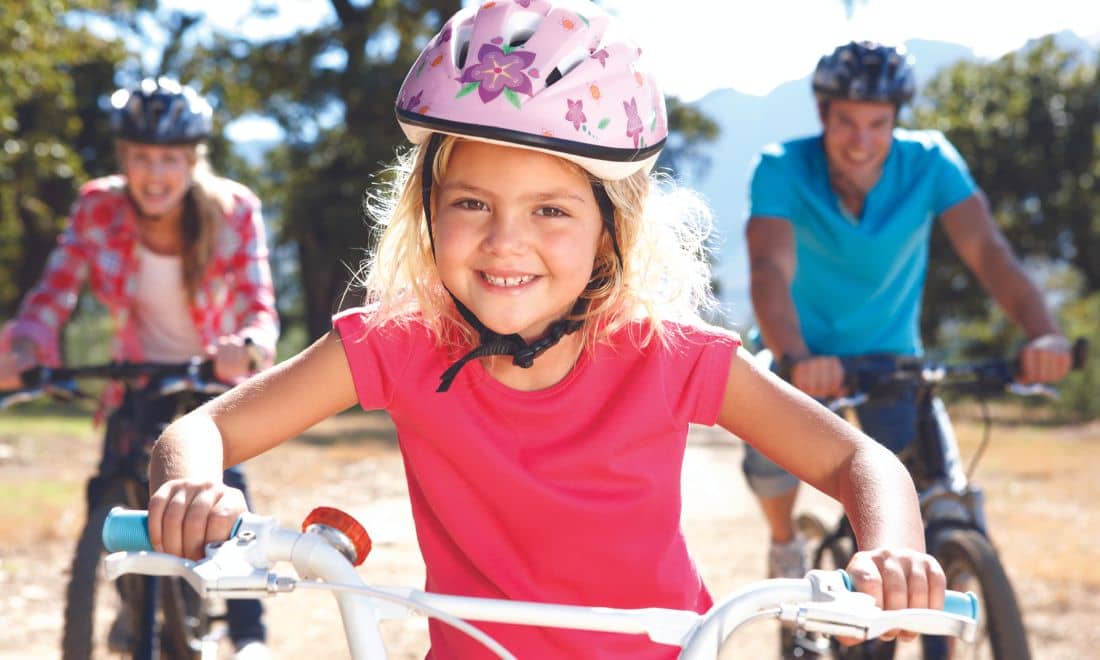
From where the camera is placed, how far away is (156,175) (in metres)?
4.30

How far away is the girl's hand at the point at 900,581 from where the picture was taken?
1.73m

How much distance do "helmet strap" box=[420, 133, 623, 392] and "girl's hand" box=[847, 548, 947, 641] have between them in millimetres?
807

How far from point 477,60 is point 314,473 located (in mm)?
9071

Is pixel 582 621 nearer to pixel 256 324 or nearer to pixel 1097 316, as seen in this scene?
pixel 256 324

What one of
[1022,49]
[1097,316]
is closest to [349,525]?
[1097,316]

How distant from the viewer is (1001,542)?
8359 mm

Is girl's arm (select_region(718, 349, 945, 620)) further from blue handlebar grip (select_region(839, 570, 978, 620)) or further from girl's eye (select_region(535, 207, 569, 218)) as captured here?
girl's eye (select_region(535, 207, 569, 218))

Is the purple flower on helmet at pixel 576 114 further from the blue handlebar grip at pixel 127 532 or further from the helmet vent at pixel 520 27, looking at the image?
the blue handlebar grip at pixel 127 532

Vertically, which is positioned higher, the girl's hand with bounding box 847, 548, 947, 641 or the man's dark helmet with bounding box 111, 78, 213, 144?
the man's dark helmet with bounding box 111, 78, 213, 144

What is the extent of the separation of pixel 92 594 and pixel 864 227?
274 centimetres

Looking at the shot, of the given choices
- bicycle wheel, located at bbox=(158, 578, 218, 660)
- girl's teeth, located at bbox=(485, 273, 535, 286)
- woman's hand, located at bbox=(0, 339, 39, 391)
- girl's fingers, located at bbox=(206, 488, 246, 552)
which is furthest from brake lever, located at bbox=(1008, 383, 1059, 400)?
woman's hand, located at bbox=(0, 339, 39, 391)

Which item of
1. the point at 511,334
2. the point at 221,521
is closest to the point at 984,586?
the point at 511,334

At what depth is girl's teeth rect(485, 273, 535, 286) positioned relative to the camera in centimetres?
229

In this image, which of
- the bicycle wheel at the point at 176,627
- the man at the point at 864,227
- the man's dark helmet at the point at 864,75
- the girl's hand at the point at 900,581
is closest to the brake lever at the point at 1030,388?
the man at the point at 864,227
